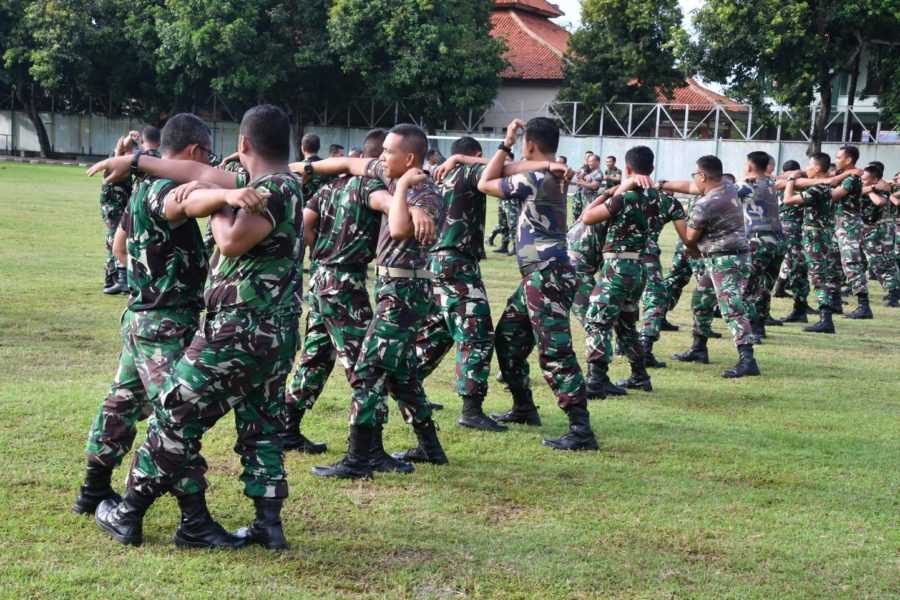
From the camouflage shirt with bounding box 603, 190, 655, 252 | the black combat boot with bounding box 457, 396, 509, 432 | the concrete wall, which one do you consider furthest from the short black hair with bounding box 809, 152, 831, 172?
the concrete wall

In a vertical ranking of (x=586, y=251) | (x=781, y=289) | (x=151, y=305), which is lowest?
(x=781, y=289)

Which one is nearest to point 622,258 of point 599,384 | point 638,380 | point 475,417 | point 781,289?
point 599,384

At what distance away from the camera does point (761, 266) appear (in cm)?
1241

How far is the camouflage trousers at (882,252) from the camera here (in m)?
16.5

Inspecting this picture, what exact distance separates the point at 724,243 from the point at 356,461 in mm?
5632

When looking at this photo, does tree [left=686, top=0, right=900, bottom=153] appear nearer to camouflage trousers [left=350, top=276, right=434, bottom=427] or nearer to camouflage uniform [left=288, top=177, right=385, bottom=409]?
camouflage uniform [left=288, top=177, right=385, bottom=409]

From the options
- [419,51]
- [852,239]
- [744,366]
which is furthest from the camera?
[419,51]

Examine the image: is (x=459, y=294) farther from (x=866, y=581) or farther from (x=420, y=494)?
(x=866, y=581)

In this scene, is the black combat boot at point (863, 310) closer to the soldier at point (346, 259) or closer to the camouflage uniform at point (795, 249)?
the camouflage uniform at point (795, 249)

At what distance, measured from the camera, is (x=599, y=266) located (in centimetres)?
1042

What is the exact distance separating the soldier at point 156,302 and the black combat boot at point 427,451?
1.97 metres

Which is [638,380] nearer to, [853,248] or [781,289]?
[853,248]

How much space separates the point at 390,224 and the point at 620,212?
3435 millimetres

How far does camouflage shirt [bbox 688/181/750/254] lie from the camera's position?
10.4 metres
